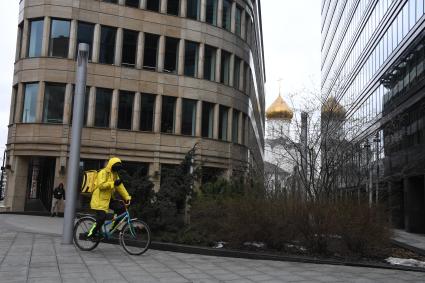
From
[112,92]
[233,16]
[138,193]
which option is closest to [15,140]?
[112,92]

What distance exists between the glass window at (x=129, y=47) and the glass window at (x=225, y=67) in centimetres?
689

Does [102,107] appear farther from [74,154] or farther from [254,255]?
Result: [254,255]

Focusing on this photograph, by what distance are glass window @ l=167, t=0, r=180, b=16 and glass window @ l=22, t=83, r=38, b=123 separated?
10220 mm

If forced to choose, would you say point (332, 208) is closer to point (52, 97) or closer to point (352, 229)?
point (352, 229)

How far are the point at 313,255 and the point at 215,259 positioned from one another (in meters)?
2.35

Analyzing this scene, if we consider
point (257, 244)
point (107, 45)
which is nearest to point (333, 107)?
point (257, 244)

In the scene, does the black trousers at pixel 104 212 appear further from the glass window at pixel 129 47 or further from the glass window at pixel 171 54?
the glass window at pixel 171 54

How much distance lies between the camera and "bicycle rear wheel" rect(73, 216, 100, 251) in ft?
38.5

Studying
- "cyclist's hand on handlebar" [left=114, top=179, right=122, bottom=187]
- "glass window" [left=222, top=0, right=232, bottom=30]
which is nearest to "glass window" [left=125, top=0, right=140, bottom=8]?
"glass window" [left=222, top=0, right=232, bottom=30]

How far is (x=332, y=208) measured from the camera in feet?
40.5

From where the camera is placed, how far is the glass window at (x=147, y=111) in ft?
111

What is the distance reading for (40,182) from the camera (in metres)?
33.0

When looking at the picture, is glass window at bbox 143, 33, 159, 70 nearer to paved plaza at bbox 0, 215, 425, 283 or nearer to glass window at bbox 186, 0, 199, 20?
glass window at bbox 186, 0, 199, 20

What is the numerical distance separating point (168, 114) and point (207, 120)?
305 cm
